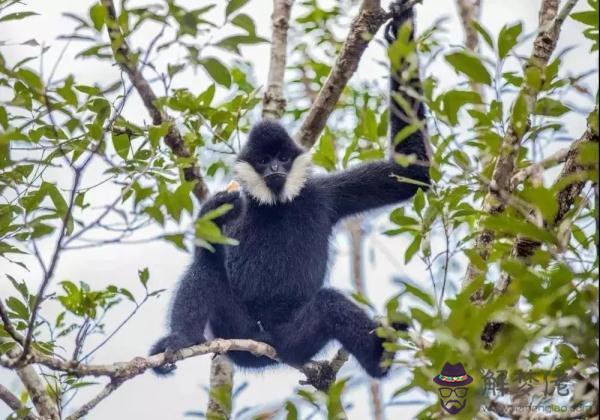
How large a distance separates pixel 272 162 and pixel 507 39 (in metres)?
3.02

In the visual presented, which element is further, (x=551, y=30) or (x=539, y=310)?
(x=551, y=30)

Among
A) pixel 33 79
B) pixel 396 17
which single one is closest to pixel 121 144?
pixel 33 79

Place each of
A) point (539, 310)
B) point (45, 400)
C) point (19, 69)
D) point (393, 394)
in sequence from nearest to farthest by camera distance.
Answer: point (539, 310)
point (393, 394)
point (19, 69)
point (45, 400)

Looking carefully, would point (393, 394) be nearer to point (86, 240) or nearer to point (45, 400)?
point (86, 240)

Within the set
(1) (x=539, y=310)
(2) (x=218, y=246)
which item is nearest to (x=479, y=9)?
(2) (x=218, y=246)

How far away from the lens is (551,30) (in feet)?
12.8

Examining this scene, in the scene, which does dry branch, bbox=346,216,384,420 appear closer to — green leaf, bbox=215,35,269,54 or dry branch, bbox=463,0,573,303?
dry branch, bbox=463,0,573,303

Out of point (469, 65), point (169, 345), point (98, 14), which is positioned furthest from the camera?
point (169, 345)

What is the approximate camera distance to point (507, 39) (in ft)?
9.93

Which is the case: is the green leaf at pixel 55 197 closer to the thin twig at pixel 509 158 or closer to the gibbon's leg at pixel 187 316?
the gibbon's leg at pixel 187 316

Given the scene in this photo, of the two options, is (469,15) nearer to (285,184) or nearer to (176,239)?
(285,184)

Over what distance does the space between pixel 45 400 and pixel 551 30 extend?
371 cm

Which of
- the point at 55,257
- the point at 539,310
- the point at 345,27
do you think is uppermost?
the point at 345,27

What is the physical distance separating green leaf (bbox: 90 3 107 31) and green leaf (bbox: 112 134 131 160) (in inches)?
45.0
